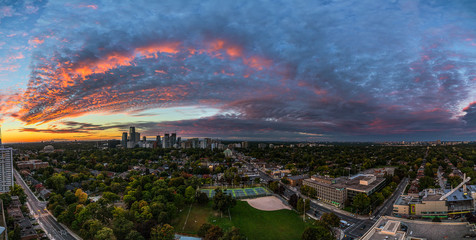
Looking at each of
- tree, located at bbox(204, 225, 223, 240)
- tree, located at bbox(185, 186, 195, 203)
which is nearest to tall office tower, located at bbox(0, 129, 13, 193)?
tree, located at bbox(185, 186, 195, 203)

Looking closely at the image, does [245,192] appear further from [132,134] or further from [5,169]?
[132,134]

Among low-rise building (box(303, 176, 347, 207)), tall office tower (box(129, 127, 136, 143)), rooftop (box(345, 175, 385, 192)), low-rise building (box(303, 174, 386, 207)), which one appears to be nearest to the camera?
low-rise building (box(303, 176, 347, 207))

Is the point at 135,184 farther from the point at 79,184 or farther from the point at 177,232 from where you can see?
the point at 177,232

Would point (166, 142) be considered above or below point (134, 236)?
above

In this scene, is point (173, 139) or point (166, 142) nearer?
point (166, 142)

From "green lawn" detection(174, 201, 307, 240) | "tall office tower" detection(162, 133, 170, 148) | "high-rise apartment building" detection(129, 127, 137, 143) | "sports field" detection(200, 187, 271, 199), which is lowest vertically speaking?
"green lawn" detection(174, 201, 307, 240)

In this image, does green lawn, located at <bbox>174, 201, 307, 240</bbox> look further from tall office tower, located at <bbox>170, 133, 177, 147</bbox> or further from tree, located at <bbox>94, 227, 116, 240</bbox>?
tall office tower, located at <bbox>170, 133, 177, 147</bbox>

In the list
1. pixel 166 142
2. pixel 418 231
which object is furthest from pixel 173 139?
pixel 418 231
